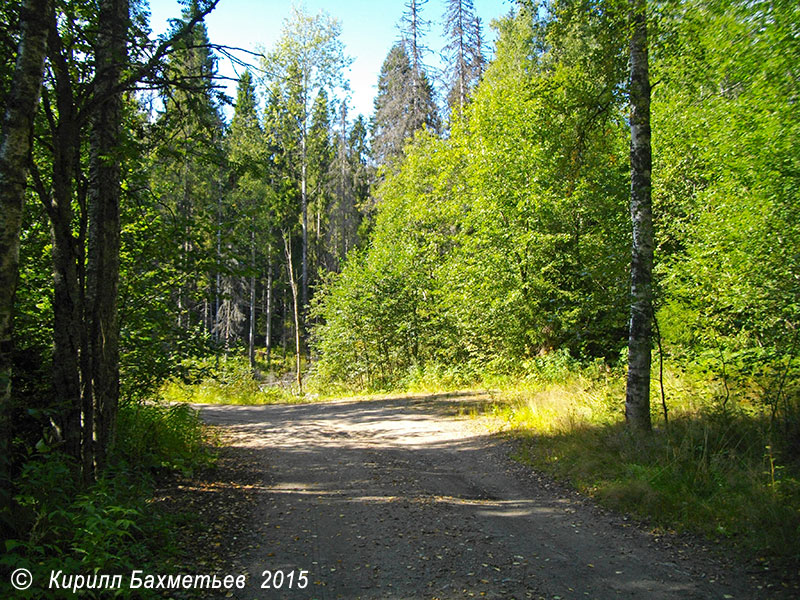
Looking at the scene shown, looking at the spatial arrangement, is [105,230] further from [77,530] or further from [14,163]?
[77,530]

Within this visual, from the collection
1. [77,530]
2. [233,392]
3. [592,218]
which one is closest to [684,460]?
[77,530]

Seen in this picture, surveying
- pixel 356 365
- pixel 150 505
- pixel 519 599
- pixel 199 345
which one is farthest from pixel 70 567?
pixel 356 365

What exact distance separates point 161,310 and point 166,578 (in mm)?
4313

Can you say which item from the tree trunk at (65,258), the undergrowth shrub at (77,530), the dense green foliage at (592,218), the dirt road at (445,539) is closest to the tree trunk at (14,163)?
the undergrowth shrub at (77,530)

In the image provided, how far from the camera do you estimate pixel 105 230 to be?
5.48 meters

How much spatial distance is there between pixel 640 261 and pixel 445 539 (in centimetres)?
483

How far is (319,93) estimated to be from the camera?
25297mm

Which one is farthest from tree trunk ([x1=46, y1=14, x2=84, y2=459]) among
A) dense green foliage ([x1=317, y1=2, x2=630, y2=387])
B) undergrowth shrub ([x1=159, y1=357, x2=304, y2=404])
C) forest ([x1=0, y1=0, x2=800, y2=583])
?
undergrowth shrub ([x1=159, y1=357, x2=304, y2=404])

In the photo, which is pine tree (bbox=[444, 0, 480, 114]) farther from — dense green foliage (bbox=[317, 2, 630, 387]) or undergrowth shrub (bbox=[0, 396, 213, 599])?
undergrowth shrub (bbox=[0, 396, 213, 599])

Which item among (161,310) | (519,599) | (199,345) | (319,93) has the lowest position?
(519,599)

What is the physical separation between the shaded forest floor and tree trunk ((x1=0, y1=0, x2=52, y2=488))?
7.05 ft

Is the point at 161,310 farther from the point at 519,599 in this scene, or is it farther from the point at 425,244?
the point at 425,244

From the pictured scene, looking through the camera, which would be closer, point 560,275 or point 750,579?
point 750,579

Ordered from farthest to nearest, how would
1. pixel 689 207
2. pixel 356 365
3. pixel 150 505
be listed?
1. pixel 356 365
2. pixel 689 207
3. pixel 150 505
